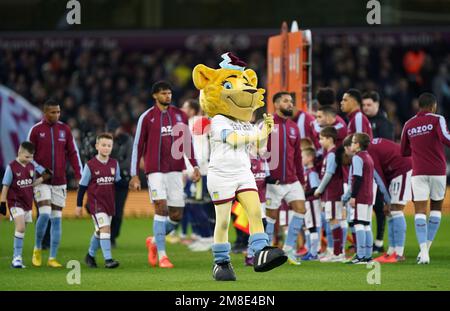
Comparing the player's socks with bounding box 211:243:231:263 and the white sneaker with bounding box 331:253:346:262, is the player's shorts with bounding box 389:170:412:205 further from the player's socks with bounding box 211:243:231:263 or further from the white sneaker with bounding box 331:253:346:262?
the player's socks with bounding box 211:243:231:263

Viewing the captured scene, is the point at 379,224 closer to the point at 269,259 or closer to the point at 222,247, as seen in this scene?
the point at 222,247

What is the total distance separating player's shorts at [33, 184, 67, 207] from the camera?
1443 cm

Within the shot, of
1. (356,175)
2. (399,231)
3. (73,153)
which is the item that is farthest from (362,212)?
(73,153)

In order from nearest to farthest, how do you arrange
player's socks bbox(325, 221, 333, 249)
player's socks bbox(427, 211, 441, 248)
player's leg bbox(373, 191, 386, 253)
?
player's socks bbox(427, 211, 441, 248)
player's socks bbox(325, 221, 333, 249)
player's leg bbox(373, 191, 386, 253)

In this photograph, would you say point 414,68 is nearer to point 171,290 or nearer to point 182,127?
point 182,127

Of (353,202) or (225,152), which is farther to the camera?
(353,202)

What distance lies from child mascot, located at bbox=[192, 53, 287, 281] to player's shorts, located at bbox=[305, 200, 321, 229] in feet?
9.92

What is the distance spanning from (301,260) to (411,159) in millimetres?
1974

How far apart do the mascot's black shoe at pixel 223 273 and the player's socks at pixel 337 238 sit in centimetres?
301

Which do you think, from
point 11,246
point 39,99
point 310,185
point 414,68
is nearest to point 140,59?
point 39,99

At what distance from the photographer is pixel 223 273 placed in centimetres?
1202

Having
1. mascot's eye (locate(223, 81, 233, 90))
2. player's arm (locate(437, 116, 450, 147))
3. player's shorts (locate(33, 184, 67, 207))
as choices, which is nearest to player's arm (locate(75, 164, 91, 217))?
player's shorts (locate(33, 184, 67, 207))

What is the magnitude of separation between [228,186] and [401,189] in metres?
3.62

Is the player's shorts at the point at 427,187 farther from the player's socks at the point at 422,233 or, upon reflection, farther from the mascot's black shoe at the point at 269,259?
the mascot's black shoe at the point at 269,259
